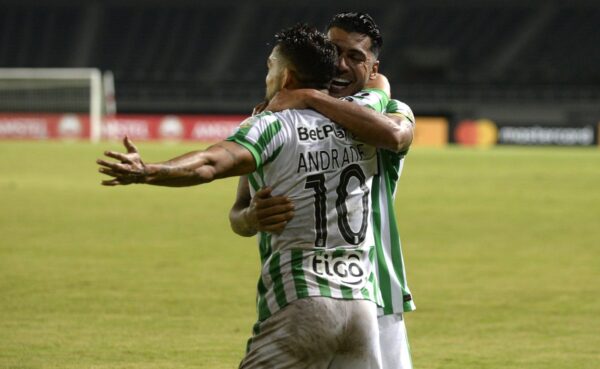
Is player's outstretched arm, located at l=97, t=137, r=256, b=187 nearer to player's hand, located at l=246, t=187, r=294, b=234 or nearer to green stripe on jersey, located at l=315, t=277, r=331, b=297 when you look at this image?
player's hand, located at l=246, t=187, r=294, b=234

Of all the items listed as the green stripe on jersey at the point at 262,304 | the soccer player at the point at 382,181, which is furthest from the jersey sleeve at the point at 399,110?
the green stripe on jersey at the point at 262,304

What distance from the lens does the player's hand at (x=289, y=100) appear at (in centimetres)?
445

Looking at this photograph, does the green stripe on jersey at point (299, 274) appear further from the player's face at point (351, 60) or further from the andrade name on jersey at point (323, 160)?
the player's face at point (351, 60)

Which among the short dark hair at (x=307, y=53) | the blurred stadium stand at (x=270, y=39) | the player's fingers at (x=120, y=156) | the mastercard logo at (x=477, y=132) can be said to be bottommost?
the player's fingers at (x=120, y=156)

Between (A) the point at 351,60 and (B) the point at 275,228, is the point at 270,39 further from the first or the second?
(B) the point at 275,228

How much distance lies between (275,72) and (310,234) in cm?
64

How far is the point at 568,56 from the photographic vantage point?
49.7 meters

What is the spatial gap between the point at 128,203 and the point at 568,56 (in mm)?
32602

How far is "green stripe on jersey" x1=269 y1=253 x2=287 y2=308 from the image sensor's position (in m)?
4.39

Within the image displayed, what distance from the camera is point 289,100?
4469 millimetres

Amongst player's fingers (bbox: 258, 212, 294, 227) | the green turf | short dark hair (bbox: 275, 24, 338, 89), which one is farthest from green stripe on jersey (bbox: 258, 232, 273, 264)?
the green turf

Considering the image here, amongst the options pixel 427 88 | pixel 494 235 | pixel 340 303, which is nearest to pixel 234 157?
pixel 340 303

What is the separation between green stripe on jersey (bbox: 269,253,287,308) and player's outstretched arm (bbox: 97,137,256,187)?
39cm

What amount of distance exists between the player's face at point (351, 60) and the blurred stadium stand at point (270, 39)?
1534 inches
